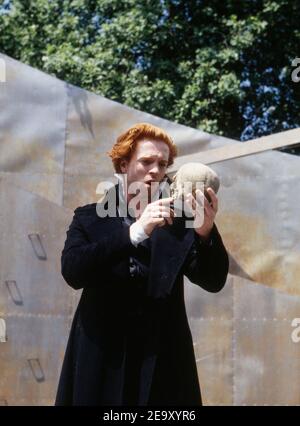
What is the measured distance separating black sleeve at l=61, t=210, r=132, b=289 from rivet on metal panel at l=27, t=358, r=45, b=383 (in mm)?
2893

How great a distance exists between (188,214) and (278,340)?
298 centimetres

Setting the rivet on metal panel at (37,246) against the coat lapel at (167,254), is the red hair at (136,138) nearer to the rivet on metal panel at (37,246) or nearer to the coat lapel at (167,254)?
the coat lapel at (167,254)

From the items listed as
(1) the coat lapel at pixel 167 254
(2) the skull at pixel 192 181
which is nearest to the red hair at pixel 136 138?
(2) the skull at pixel 192 181

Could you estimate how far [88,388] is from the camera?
2.31 meters

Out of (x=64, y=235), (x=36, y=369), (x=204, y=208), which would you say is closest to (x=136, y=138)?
(x=204, y=208)

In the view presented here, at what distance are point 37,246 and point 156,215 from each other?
10.3 ft

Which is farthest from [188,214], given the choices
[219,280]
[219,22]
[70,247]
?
[219,22]

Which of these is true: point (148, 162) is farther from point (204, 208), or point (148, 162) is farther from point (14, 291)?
point (14, 291)

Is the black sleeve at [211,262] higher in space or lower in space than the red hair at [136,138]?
lower

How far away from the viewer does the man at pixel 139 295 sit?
229 cm

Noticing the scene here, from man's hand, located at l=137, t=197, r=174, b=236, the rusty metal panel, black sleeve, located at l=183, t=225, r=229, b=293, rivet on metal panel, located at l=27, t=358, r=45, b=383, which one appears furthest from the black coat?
the rusty metal panel

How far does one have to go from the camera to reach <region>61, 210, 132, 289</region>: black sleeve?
7.44 feet

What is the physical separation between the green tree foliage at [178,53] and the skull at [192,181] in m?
8.25

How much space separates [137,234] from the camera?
7.43 feet
